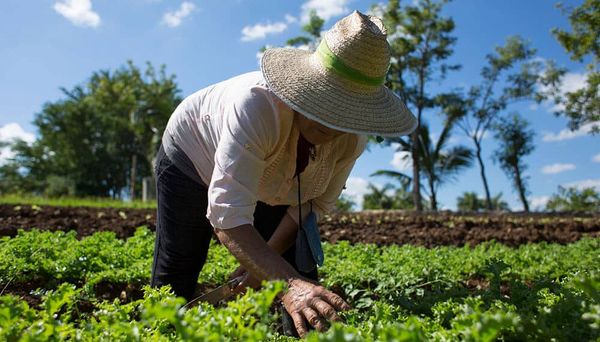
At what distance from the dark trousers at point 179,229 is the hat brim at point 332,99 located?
96 cm

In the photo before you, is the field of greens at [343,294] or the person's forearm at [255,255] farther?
the person's forearm at [255,255]

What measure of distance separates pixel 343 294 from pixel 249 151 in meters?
2.15

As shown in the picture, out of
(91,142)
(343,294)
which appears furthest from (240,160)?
(91,142)

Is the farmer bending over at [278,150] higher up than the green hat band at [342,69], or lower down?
lower down

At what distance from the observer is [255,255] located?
211 cm

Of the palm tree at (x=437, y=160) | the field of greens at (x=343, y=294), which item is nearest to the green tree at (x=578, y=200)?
the palm tree at (x=437, y=160)

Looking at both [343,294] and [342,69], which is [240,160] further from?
[343,294]

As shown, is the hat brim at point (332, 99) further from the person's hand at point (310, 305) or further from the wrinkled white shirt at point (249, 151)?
the person's hand at point (310, 305)

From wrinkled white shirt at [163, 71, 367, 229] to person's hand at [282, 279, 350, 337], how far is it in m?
0.39

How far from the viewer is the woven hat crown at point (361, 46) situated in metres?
2.21

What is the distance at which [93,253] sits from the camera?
14.5ft

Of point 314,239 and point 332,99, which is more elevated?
point 332,99

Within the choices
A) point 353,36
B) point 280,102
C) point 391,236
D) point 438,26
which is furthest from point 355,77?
point 438,26

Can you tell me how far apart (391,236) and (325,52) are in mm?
6457
